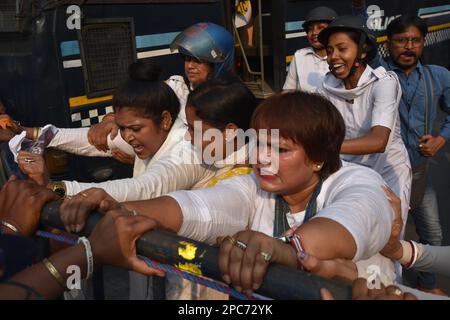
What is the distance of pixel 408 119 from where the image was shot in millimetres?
2980

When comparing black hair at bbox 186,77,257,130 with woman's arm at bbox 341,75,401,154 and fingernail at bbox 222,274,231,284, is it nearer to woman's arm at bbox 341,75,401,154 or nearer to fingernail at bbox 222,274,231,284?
woman's arm at bbox 341,75,401,154

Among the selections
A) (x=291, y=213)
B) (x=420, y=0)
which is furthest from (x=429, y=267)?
(x=420, y=0)

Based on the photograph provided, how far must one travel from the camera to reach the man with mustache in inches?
116

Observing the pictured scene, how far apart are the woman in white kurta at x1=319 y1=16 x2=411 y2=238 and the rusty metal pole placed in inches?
63.1

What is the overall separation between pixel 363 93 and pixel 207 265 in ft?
6.06

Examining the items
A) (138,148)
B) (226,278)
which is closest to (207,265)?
(226,278)

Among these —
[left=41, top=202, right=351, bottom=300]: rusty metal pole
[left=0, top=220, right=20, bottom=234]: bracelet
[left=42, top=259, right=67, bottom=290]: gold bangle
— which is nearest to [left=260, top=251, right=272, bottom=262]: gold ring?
[left=41, top=202, right=351, bottom=300]: rusty metal pole

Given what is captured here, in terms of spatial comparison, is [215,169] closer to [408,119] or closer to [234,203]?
[234,203]

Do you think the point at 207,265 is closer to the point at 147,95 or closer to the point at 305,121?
the point at 305,121

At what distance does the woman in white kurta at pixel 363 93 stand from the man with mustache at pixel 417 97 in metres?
0.38

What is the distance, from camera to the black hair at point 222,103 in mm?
1990

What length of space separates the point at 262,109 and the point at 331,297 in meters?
0.72

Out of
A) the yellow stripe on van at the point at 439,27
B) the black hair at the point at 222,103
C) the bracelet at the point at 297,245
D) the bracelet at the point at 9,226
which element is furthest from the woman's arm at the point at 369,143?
the yellow stripe on van at the point at 439,27

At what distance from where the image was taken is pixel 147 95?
225cm
